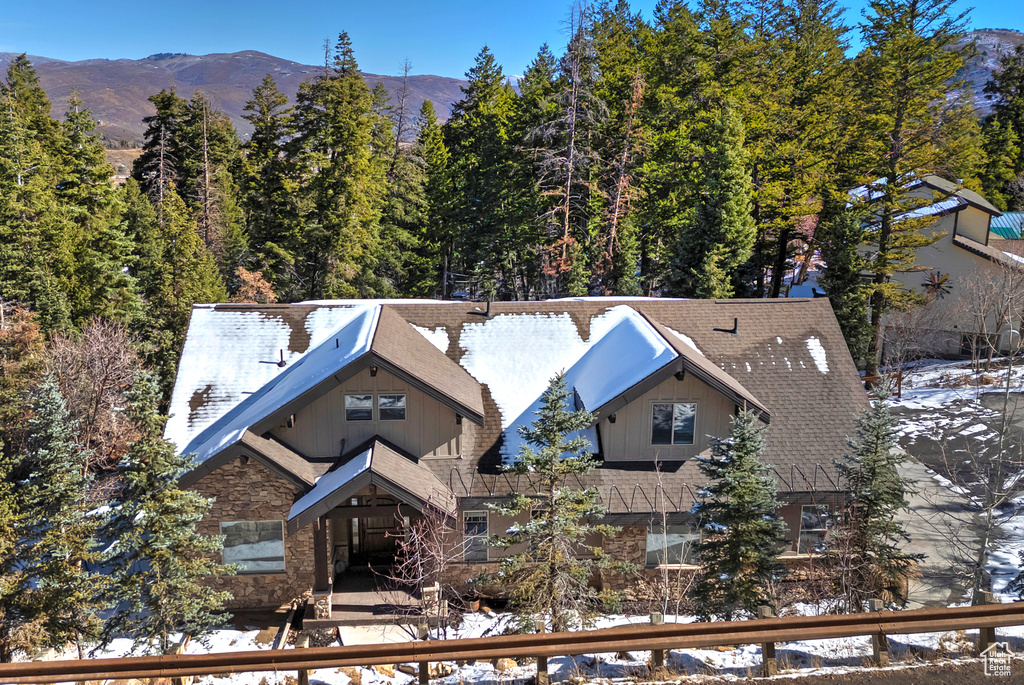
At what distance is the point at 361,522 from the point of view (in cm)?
1827

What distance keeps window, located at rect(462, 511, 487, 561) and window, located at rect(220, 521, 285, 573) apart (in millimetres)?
4544

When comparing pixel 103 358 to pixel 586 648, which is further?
pixel 103 358

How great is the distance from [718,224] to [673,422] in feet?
60.8

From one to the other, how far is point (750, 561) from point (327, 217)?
30.4 metres

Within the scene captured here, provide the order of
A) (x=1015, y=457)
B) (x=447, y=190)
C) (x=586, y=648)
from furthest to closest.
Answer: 1. (x=447, y=190)
2. (x=1015, y=457)
3. (x=586, y=648)

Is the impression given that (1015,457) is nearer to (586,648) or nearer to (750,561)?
(750,561)

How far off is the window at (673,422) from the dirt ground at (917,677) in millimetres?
10114

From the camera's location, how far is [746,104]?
36844 mm

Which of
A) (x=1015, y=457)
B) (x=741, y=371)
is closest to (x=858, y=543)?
(x=741, y=371)

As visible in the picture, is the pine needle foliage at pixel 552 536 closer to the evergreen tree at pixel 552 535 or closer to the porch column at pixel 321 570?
the evergreen tree at pixel 552 535

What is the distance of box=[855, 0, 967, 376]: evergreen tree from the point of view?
97.3ft

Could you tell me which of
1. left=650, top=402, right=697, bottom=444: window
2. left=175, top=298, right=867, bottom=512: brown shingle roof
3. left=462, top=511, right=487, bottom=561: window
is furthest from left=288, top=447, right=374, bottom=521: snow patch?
left=650, top=402, right=697, bottom=444: window

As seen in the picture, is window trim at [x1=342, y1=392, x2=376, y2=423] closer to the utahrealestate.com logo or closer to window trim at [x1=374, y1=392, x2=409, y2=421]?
window trim at [x1=374, y1=392, x2=409, y2=421]

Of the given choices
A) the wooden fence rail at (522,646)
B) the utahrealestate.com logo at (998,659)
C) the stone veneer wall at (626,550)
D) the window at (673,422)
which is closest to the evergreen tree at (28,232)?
the stone veneer wall at (626,550)
